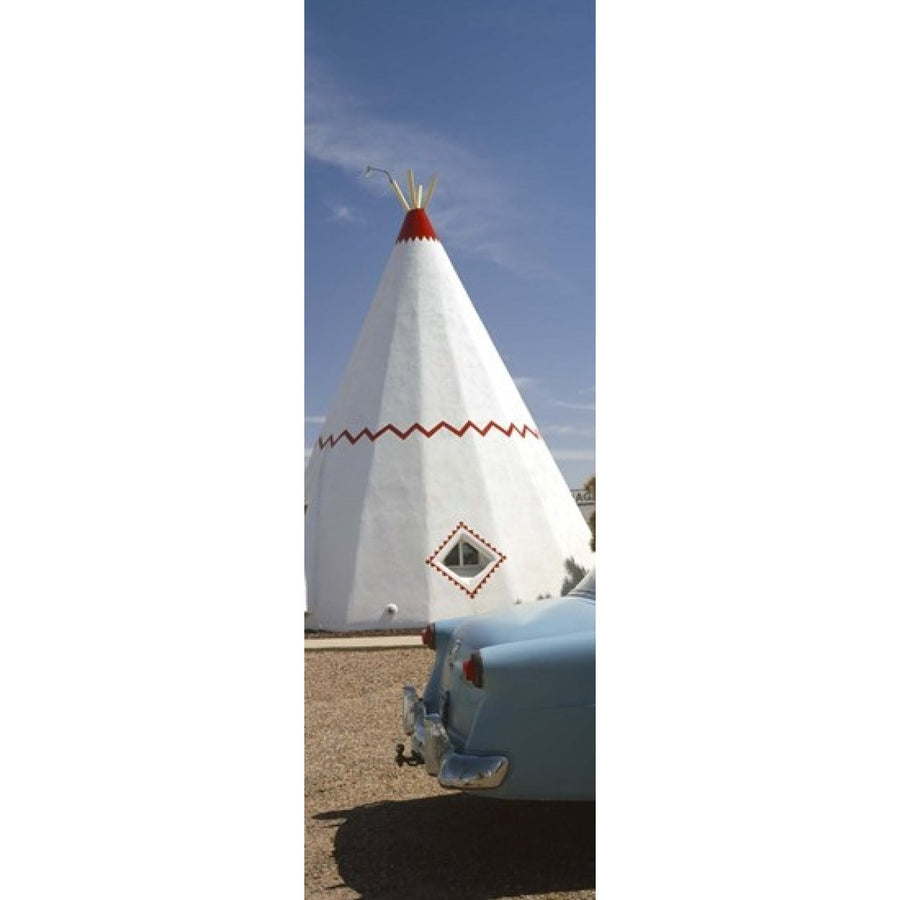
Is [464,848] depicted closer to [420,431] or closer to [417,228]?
[420,431]

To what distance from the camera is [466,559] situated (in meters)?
8.78

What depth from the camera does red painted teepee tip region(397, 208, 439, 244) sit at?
9.45m

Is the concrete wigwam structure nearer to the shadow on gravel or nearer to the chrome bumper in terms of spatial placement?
the shadow on gravel

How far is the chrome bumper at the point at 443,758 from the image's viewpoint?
253cm

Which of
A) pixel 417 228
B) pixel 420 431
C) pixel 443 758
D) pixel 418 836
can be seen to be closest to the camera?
pixel 443 758

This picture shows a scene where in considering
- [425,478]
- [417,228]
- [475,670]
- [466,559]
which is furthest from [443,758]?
[417,228]

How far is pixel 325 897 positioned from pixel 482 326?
7591 mm

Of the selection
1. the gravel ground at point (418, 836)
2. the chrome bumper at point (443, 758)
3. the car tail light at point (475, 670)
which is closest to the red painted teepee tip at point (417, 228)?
the gravel ground at point (418, 836)

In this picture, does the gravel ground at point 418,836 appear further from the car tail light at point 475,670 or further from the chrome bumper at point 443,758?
the car tail light at point 475,670

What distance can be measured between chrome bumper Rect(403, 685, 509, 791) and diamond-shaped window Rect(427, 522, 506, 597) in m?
5.27

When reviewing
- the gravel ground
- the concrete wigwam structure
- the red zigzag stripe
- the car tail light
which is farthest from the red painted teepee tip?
the car tail light

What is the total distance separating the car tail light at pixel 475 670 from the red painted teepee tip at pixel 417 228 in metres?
7.41

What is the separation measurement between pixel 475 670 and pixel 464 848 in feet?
2.35
